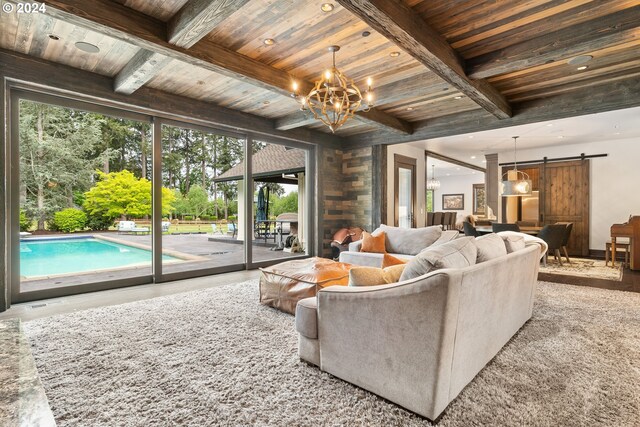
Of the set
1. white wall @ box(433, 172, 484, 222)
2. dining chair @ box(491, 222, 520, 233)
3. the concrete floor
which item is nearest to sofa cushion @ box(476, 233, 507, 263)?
the concrete floor

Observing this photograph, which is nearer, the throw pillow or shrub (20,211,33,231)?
→ the throw pillow

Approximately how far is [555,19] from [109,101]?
510 cm

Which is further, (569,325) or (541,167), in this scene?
(541,167)

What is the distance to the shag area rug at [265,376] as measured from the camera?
1.69 meters

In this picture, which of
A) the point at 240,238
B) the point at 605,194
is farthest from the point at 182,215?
the point at 605,194

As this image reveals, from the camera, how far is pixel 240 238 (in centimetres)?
1018

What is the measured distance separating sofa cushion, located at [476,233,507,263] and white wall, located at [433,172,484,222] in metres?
11.7

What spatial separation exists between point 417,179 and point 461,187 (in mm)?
7363

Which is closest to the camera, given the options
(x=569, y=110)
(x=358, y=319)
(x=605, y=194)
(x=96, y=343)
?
(x=358, y=319)

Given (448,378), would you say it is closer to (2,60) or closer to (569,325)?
(569,325)

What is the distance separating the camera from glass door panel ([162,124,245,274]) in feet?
17.3

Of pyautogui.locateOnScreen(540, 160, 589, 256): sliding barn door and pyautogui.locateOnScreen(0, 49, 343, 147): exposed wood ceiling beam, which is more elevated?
pyautogui.locateOnScreen(0, 49, 343, 147): exposed wood ceiling beam

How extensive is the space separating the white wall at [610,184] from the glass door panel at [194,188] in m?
7.96

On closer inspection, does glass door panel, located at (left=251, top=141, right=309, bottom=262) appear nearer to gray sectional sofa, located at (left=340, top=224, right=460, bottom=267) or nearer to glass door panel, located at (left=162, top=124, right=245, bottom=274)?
glass door panel, located at (left=162, top=124, right=245, bottom=274)
